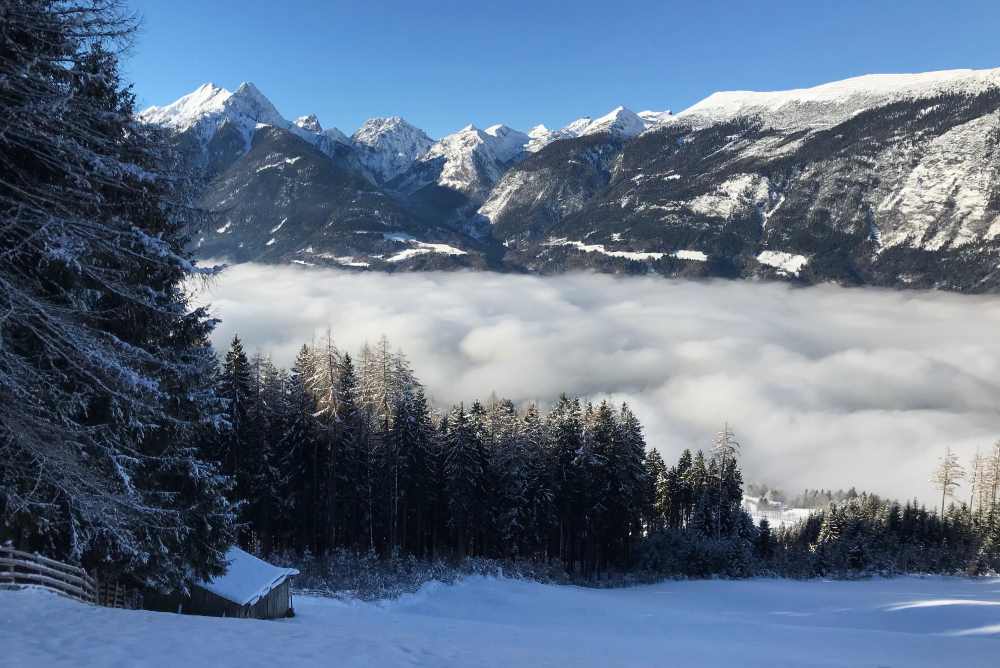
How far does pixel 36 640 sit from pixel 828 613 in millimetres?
36916

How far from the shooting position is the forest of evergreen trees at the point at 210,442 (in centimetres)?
840

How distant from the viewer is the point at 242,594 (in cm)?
2131

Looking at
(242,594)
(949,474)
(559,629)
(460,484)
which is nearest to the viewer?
(242,594)

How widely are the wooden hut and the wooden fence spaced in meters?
6.64

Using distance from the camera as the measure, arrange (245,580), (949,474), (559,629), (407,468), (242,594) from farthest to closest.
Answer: (949,474) < (407,468) < (559,629) < (245,580) < (242,594)

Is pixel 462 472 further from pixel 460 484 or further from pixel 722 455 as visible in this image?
pixel 722 455

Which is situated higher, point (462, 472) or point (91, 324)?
point (91, 324)

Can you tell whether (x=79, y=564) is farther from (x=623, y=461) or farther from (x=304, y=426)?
(x=623, y=461)

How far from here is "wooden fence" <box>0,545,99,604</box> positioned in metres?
11.6

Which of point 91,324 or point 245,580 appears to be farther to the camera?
point 245,580

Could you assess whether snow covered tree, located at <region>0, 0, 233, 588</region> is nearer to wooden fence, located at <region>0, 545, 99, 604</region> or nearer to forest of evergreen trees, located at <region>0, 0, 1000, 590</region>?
forest of evergreen trees, located at <region>0, 0, 1000, 590</region>

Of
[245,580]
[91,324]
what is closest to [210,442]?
[245,580]

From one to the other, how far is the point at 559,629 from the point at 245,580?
11.4 m

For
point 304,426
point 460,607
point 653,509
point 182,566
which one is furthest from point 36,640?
point 653,509
